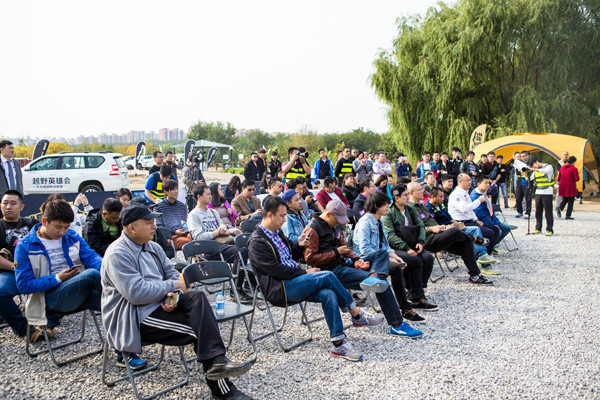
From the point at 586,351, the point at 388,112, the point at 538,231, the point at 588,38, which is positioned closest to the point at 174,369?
the point at 586,351

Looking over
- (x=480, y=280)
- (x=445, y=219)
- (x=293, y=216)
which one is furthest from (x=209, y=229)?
(x=480, y=280)

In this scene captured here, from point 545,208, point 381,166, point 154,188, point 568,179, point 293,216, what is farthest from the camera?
point 381,166

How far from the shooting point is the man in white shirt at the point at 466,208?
21.7ft

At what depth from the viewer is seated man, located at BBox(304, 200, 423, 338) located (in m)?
4.11

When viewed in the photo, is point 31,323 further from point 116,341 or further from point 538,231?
point 538,231

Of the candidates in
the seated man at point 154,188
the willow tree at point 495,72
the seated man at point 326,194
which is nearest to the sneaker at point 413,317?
the seated man at point 326,194

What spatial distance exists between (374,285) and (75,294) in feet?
8.51

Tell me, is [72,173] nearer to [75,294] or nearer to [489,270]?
[75,294]

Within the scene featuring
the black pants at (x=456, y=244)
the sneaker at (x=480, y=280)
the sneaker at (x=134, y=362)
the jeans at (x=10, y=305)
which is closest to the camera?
the sneaker at (x=134, y=362)

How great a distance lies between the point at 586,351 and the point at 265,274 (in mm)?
2968

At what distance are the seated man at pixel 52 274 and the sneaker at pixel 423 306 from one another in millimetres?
3344

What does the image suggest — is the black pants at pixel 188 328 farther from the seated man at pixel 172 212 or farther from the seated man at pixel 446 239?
the seated man at pixel 446 239

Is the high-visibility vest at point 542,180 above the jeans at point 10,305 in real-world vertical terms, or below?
above

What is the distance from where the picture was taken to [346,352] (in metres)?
3.58
